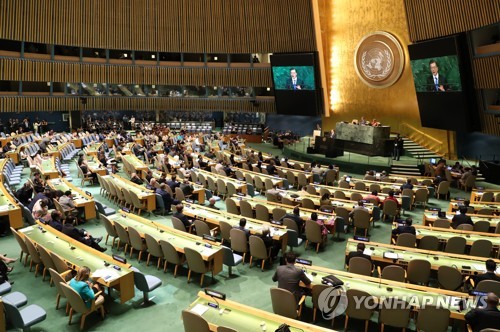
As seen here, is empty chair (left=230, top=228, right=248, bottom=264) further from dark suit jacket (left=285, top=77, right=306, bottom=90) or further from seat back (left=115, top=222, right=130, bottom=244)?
dark suit jacket (left=285, top=77, right=306, bottom=90)

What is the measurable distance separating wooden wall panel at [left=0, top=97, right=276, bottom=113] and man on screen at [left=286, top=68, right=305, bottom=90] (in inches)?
170

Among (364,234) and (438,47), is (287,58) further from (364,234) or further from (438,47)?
(364,234)

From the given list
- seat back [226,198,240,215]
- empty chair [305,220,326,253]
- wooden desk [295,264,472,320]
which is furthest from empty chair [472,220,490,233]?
seat back [226,198,240,215]

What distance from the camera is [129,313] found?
6.80 m

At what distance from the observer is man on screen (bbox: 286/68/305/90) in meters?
27.7

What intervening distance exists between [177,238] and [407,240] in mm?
5085

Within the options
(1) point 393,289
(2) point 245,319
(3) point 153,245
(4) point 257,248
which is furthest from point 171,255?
(1) point 393,289

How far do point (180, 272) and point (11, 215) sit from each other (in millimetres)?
5083

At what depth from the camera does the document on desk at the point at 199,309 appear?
5.48 meters

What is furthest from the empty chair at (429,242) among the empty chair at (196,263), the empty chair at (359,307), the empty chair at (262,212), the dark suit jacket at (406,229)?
the empty chair at (196,263)

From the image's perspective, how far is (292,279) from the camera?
633 cm

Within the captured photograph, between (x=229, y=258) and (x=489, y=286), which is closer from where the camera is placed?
(x=489, y=286)

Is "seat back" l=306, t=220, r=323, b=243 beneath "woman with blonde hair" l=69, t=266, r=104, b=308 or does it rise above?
above

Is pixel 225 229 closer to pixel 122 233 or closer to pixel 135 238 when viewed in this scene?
pixel 135 238
